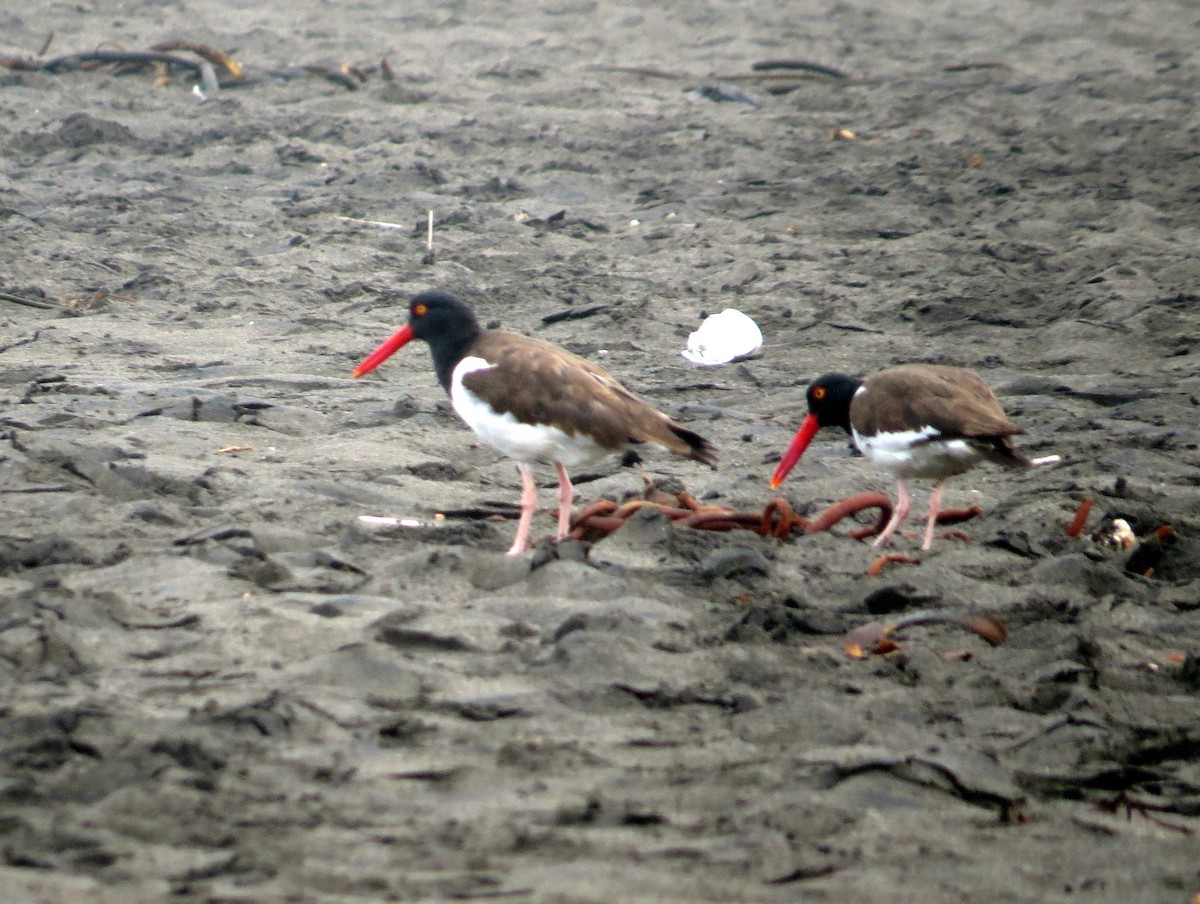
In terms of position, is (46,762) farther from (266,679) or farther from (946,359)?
(946,359)

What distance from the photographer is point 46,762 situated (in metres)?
2.90

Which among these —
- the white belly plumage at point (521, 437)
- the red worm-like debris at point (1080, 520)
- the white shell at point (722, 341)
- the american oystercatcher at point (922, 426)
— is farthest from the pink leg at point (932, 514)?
the white shell at point (722, 341)

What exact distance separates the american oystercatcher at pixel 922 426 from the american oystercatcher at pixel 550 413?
694 millimetres

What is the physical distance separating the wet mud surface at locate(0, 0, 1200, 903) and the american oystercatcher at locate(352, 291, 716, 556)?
12.5 inches

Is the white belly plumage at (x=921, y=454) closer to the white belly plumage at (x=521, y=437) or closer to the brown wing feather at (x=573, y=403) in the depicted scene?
the brown wing feather at (x=573, y=403)

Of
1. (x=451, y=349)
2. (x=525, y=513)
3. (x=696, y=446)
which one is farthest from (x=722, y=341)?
(x=525, y=513)

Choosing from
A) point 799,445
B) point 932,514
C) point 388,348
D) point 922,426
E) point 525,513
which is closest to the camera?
point 525,513

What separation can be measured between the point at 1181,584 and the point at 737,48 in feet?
32.6

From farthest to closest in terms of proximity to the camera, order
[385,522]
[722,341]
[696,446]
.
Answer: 1. [722,341]
2. [696,446]
3. [385,522]

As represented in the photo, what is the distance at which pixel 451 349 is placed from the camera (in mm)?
5348

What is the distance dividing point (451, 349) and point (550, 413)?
722mm

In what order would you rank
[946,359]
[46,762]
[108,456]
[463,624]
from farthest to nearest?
[946,359] → [108,456] → [463,624] → [46,762]

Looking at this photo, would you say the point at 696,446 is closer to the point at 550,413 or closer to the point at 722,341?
the point at 550,413

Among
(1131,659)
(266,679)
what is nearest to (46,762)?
(266,679)
